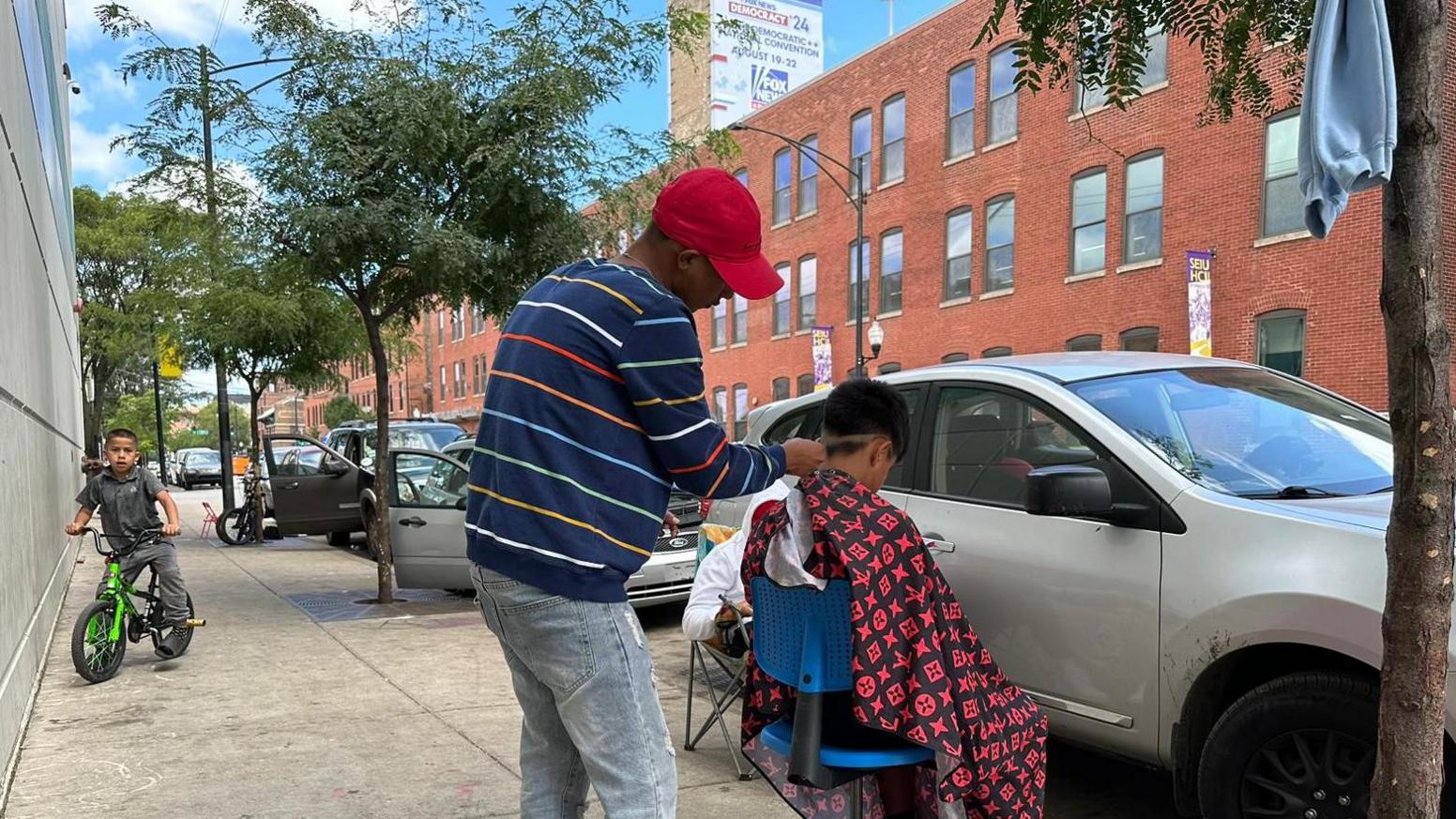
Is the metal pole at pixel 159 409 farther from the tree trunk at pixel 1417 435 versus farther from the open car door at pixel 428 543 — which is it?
the tree trunk at pixel 1417 435

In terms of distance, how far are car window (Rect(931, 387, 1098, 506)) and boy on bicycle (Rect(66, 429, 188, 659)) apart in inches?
199

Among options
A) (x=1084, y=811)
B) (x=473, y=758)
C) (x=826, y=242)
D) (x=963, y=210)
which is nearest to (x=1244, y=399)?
(x=1084, y=811)

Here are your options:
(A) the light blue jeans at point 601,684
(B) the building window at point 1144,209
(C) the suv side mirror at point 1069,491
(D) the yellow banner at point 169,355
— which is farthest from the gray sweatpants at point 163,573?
(B) the building window at point 1144,209

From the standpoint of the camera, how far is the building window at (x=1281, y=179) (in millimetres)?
17812

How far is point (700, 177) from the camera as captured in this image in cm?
215

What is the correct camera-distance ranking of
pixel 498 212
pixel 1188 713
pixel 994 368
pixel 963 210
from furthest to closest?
pixel 963 210 < pixel 498 212 < pixel 994 368 < pixel 1188 713

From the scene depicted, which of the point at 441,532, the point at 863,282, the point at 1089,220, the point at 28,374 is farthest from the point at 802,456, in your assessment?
the point at 863,282

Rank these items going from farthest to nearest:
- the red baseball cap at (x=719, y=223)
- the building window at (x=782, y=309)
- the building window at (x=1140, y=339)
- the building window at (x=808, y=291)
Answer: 1. the building window at (x=782, y=309)
2. the building window at (x=808, y=291)
3. the building window at (x=1140, y=339)
4. the red baseball cap at (x=719, y=223)

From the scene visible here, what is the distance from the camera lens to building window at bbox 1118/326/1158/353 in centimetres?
2041

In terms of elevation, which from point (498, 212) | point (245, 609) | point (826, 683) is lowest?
point (245, 609)

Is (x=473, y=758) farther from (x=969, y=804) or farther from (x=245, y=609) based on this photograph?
(x=245, y=609)

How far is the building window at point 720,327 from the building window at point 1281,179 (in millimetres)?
18407

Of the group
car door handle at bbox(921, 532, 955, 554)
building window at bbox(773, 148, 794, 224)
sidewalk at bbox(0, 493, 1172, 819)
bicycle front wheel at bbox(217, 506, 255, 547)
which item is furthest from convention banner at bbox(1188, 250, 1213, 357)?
car door handle at bbox(921, 532, 955, 554)

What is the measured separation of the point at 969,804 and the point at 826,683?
0.52 metres
